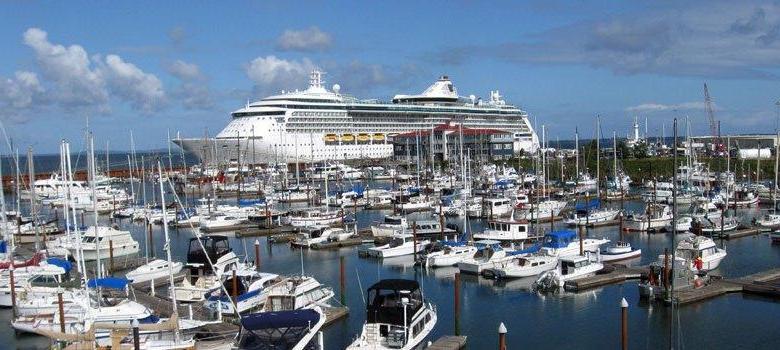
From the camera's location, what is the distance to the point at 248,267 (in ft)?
92.8

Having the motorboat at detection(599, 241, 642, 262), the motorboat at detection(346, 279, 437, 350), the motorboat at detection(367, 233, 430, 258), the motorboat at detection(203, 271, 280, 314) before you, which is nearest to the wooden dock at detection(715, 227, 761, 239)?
the motorboat at detection(599, 241, 642, 262)

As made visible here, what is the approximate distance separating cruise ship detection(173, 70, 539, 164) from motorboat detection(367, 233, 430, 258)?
53481mm

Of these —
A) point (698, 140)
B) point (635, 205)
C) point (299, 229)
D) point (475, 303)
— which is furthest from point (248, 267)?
point (698, 140)

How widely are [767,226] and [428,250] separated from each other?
20.9 meters

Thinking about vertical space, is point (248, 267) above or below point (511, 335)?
above

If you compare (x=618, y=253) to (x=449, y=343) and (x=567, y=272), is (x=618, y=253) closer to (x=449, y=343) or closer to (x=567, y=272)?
(x=567, y=272)

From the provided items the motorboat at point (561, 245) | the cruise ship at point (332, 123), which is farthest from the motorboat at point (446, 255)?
the cruise ship at point (332, 123)

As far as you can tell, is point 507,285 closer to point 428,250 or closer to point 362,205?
point 428,250

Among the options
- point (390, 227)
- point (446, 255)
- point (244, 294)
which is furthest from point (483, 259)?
point (244, 294)

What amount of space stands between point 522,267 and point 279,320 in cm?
1555

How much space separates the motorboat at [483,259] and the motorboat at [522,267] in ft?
1.13

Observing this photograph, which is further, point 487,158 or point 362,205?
point 487,158

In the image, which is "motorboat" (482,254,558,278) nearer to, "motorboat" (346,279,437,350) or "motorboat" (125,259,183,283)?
"motorboat" (346,279,437,350)

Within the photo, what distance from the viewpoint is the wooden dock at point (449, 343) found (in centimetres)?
2055
